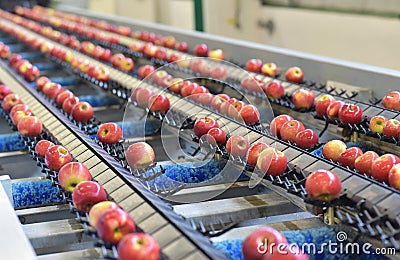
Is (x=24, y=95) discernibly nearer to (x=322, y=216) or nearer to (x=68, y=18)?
(x=322, y=216)

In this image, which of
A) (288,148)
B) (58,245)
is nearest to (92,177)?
(58,245)

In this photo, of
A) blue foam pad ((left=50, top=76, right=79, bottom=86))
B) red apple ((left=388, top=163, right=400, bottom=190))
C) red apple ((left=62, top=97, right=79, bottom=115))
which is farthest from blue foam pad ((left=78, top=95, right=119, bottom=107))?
red apple ((left=388, top=163, right=400, bottom=190))

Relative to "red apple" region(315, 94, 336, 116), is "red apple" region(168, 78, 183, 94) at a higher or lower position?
lower

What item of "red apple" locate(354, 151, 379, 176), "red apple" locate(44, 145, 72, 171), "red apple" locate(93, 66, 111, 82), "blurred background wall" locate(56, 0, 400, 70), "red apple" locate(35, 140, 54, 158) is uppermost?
"red apple" locate(354, 151, 379, 176)

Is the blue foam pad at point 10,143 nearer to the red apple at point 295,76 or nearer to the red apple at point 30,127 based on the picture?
the red apple at point 30,127

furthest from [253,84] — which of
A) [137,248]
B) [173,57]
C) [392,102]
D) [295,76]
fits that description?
[137,248]

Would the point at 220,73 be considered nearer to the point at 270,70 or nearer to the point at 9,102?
the point at 270,70

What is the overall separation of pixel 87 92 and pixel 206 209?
2.90 meters

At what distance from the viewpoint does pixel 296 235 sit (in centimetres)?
239

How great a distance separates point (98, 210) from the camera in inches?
84.7

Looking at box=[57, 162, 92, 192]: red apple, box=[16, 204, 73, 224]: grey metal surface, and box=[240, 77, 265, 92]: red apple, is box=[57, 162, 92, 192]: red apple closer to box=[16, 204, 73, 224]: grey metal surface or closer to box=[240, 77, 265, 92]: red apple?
box=[16, 204, 73, 224]: grey metal surface

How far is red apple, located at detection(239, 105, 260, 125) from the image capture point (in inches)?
129

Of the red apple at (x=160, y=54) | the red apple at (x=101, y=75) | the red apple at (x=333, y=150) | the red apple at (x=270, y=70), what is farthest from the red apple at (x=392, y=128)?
the red apple at (x=160, y=54)

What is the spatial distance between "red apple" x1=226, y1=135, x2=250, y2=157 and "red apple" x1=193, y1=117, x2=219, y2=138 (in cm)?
18
